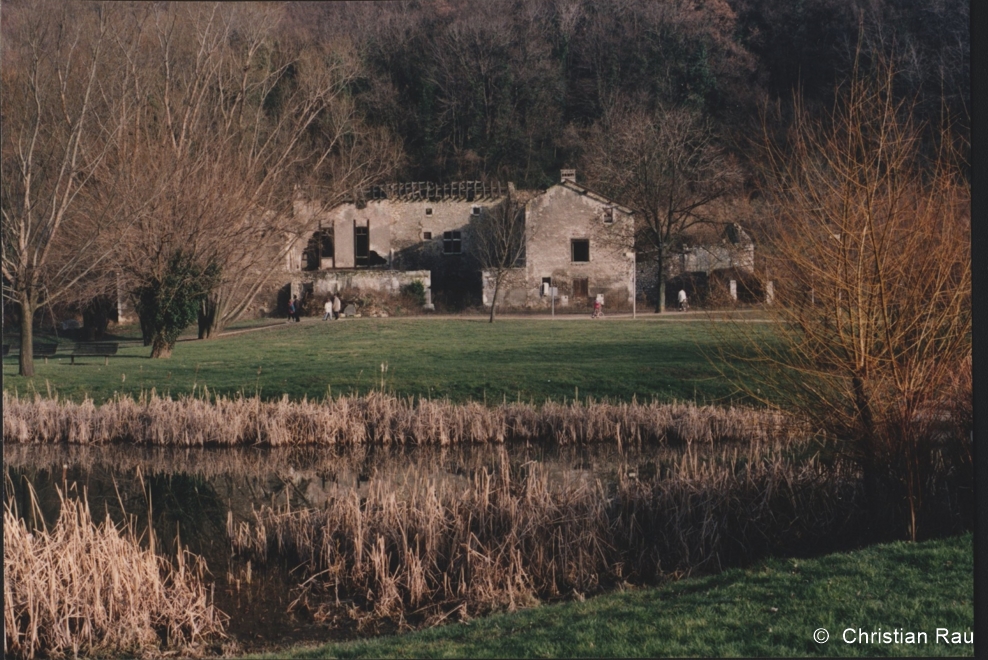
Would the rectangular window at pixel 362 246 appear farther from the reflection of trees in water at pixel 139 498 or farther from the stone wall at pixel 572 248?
the reflection of trees in water at pixel 139 498

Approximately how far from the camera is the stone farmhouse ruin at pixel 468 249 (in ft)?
101

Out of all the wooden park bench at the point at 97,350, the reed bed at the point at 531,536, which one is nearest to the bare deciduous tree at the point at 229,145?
the wooden park bench at the point at 97,350

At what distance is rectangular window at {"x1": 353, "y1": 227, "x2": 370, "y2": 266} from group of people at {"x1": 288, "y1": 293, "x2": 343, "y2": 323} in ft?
11.8

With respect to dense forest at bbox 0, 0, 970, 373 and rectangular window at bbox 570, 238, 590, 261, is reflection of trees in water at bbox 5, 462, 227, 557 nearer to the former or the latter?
dense forest at bbox 0, 0, 970, 373

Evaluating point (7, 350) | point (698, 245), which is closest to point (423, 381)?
point (7, 350)

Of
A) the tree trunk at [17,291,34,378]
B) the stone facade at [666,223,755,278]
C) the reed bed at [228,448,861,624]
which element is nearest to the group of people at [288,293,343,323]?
the stone facade at [666,223,755,278]

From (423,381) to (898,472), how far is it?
28.3 ft

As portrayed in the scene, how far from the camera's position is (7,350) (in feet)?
53.5

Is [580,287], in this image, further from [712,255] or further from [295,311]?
[295,311]

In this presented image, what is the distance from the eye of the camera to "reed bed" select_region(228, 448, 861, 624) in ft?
21.3

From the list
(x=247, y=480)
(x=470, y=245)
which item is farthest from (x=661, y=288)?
(x=247, y=480)

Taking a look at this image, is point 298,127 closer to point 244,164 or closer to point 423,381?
point 244,164

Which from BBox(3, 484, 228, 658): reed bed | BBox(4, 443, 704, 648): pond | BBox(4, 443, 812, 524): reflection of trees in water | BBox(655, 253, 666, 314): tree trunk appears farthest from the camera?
BBox(655, 253, 666, 314): tree trunk

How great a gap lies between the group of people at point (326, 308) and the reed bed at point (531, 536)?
18722 mm
